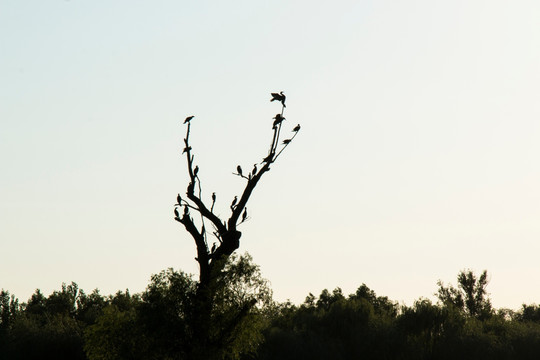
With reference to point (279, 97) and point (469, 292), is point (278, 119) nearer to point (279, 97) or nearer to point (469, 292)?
point (279, 97)

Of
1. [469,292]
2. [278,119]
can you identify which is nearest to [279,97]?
[278,119]

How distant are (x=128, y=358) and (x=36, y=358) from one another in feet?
117

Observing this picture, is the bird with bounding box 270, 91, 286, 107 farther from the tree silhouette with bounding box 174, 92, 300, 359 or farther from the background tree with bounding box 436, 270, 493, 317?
the background tree with bounding box 436, 270, 493, 317

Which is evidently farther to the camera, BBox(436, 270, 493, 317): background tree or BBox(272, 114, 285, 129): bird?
BBox(436, 270, 493, 317): background tree

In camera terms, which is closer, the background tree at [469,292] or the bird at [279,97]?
the bird at [279,97]

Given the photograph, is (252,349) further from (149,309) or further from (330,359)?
(330,359)

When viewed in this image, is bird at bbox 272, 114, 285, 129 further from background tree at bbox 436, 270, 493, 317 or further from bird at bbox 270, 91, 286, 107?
background tree at bbox 436, 270, 493, 317

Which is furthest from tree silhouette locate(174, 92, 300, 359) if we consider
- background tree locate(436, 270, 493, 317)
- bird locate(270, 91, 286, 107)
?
background tree locate(436, 270, 493, 317)

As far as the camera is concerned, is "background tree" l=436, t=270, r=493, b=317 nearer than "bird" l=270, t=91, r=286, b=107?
No

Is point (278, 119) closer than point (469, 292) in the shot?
Yes

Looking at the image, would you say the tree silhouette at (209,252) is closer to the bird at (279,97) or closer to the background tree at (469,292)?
the bird at (279,97)

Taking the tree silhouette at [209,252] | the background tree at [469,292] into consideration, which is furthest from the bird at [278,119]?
the background tree at [469,292]

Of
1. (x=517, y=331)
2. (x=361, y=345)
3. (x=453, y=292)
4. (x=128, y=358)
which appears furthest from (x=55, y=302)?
(x=128, y=358)

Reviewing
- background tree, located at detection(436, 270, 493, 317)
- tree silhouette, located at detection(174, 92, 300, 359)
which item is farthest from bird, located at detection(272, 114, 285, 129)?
background tree, located at detection(436, 270, 493, 317)
